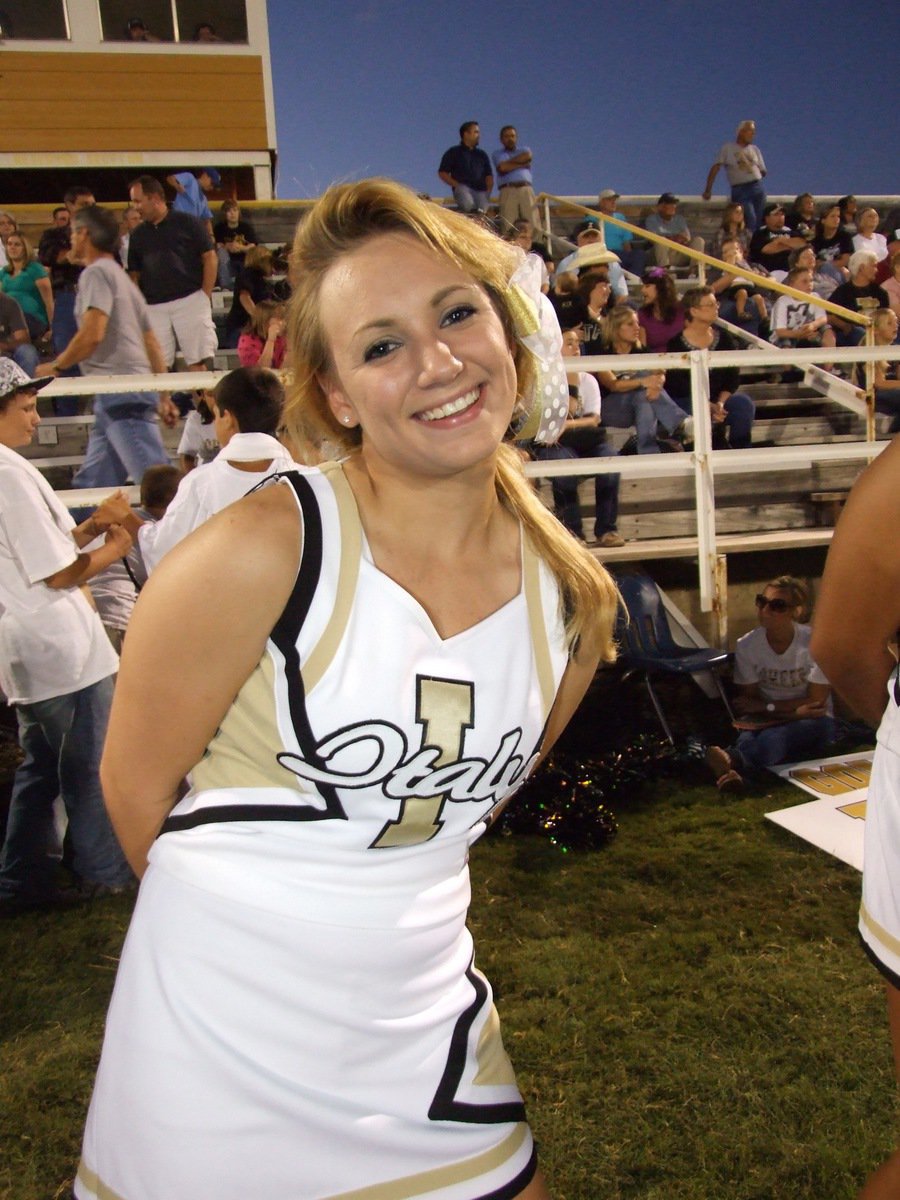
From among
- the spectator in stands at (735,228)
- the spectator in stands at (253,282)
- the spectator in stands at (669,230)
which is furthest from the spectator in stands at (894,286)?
the spectator in stands at (253,282)

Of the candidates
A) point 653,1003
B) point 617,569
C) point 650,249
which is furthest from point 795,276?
point 653,1003

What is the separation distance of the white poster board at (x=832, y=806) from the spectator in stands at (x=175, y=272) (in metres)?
5.04

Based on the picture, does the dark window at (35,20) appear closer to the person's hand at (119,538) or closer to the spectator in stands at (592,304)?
the spectator in stands at (592,304)

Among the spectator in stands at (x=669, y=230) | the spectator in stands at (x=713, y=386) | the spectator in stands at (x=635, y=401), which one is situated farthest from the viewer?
the spectator in stands at (x=669, y=230)

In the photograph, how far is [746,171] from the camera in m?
12.9

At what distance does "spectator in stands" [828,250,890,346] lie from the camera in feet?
31.7

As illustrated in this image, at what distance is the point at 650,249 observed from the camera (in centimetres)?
1288

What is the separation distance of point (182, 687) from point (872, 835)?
Answer: 111 centimetres

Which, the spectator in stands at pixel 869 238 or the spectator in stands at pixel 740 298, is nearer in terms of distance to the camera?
the spectator in stands at pixel 740 298

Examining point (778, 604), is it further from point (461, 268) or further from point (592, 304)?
point (461, 268)

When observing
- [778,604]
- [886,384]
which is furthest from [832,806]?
[886,384]

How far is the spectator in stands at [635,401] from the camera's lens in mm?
6703

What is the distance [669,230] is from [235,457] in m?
11.0

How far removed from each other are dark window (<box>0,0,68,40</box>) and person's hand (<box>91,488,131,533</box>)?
15.2 m
